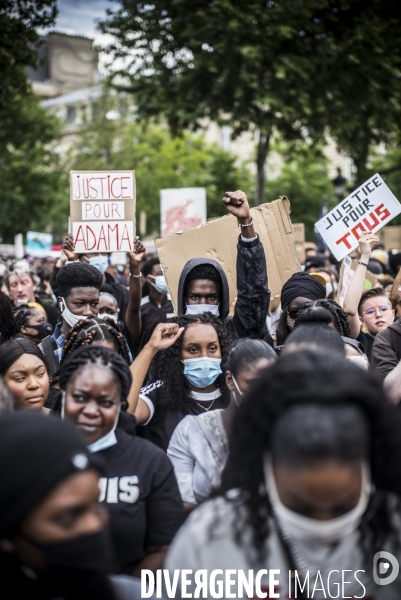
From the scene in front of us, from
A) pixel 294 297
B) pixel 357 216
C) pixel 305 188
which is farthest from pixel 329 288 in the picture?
pixel 305 188

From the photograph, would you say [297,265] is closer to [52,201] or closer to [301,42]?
[301,42]

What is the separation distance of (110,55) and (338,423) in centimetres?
1793

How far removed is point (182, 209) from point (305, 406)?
10.3 m

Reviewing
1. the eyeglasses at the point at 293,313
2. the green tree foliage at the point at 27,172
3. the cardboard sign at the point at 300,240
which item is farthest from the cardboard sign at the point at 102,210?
the green tree foliage at the point at 27,172

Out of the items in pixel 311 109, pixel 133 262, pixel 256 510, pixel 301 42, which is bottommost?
pixel 256 510

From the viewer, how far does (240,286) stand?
16.7 feet

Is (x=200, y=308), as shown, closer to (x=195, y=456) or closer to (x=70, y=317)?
(x=70, y=317)

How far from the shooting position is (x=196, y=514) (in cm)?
216

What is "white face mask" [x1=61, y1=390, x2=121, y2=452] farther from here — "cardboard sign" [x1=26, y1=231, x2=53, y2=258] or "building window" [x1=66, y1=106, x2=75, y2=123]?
"building window" [x1=66, y1=106, x2=75, y2=123]

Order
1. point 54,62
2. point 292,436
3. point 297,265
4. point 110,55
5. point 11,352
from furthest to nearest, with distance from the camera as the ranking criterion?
point 54,62
point 110,55
point 297,265
point 11,352
point 292,436

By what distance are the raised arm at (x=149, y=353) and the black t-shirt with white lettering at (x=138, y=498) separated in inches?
37.2

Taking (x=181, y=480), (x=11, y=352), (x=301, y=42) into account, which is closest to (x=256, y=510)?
(x=181, y=480)

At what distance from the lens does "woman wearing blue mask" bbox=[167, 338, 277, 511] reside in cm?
333

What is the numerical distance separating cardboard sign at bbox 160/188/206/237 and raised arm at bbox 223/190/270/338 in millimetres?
6895
